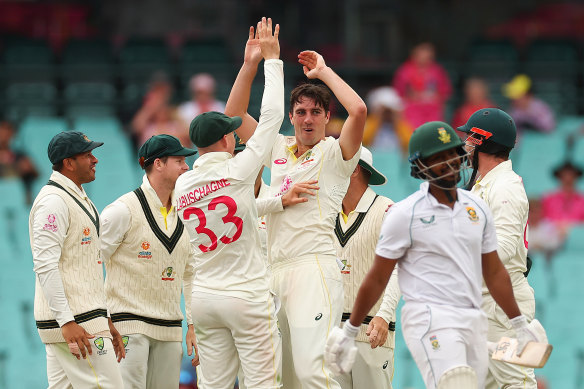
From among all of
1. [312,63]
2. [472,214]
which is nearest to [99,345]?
[312,63]

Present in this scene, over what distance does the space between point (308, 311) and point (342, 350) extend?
78 cm

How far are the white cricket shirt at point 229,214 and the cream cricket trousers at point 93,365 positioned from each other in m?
0.85

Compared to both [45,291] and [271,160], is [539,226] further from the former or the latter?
[45,291]

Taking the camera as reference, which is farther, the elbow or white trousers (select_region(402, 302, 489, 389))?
the elbow

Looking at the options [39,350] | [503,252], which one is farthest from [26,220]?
[503,252]

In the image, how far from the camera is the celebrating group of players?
5.77 metres

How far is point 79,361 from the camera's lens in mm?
6898

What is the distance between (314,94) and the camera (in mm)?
6957

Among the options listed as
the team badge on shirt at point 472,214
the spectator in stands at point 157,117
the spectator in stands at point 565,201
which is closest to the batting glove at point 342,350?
the team badge on shirt at point 472,214

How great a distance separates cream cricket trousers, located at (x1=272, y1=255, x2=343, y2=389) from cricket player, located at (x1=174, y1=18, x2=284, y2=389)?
6.2 inches

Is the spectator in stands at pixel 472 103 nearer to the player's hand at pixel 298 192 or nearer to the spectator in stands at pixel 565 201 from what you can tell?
the spectator in stands at pixel 565 201

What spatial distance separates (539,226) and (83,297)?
7783 mm

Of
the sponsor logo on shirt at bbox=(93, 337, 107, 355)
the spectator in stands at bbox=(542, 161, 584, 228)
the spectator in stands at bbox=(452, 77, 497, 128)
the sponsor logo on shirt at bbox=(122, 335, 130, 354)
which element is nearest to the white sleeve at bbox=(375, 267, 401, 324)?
the sponsor logo on shirt at bbox=(122, 335, 130, 354)

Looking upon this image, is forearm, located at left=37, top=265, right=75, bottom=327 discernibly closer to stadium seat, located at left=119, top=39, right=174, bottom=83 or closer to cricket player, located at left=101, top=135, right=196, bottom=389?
cricket player, located at left=101, top=135, right=196, bottom=389
